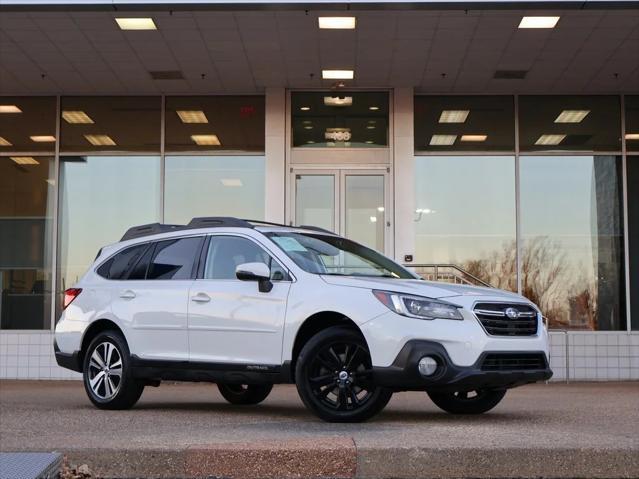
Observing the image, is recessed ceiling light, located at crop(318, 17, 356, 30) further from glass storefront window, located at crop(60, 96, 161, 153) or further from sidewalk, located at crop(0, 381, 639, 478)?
sidewalk, located at crop(0, 381, 639, 478)

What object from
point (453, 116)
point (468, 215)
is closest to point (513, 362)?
point (468, 215)

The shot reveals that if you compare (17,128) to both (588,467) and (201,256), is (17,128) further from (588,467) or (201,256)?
(588,467)

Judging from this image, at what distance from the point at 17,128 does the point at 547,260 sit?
31.7 ft

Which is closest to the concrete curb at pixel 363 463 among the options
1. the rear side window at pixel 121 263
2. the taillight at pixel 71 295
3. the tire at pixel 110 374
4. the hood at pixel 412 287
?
the hood at pixel 412 287

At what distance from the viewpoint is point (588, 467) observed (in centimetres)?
519

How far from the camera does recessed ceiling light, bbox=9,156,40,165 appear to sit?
1728cm

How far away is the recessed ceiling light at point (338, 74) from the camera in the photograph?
51.9 ft

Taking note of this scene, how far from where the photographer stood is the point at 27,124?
17406 mm

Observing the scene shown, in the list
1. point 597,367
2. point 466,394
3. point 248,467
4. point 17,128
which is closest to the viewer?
point 248,467

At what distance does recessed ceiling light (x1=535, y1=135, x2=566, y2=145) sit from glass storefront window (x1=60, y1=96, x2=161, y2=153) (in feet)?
22.0

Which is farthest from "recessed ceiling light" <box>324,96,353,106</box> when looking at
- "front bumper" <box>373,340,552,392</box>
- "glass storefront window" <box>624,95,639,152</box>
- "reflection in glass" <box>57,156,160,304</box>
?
"front bumper" <box>373,340,552,392</box>

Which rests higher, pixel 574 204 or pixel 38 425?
pixel 574 204

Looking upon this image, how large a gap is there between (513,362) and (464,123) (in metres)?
10.2

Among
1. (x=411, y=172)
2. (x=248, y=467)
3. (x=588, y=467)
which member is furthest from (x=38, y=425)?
(x=411, y=172)
